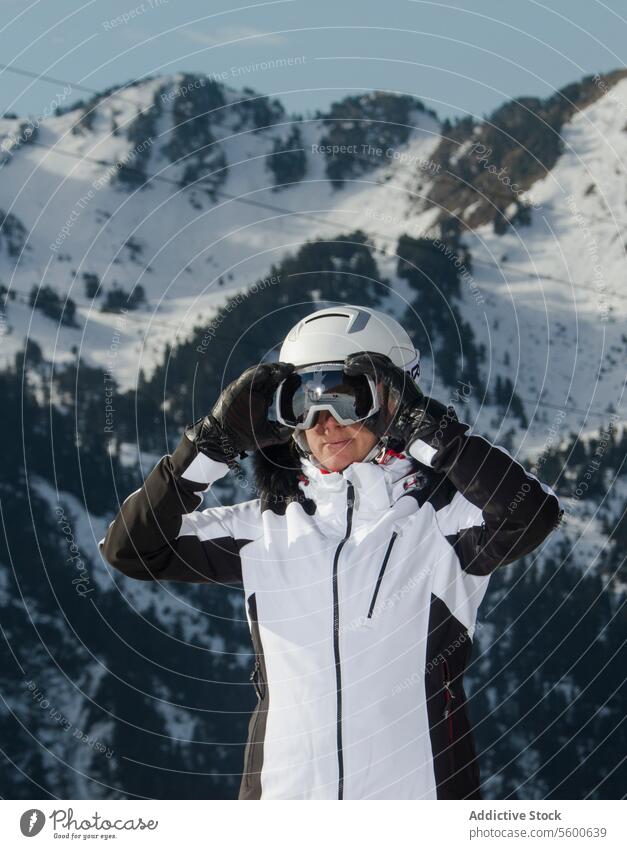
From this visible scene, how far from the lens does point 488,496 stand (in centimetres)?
419

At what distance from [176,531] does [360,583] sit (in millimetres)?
811

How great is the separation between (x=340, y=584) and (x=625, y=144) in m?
29.0

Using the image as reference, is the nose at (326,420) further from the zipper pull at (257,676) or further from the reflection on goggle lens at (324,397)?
the zipper pull at (257,676)

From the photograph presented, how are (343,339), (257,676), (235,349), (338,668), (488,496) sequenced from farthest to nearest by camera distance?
(235,349)
(343,339)
(257,676)
(338,668)
(488,496)

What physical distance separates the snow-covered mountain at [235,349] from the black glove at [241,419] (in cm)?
869

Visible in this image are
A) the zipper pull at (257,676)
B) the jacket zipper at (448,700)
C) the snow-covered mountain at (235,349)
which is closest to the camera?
the jacket zipper at (448,700)

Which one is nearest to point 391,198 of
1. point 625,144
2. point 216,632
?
point 625,144

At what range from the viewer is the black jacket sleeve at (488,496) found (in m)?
4.16

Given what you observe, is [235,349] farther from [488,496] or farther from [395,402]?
[488,496]

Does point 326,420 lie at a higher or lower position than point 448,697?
higher

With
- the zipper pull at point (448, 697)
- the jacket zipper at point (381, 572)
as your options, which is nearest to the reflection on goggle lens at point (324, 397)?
the jacket zipper at point (381, 572)

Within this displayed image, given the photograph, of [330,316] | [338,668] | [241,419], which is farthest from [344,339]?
[338,668]

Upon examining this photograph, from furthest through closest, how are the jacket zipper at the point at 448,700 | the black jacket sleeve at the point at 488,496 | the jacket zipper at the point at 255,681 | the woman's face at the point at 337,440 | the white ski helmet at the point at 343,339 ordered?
the white ski helmet at the point at 343,339
the woman's face at the point at 337,440
the jacket zipper at the point at 255,681
the jacket zipper at the point at 448,700
the black jacket sleeve at the point at 488,496

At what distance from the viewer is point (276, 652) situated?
173 inches
